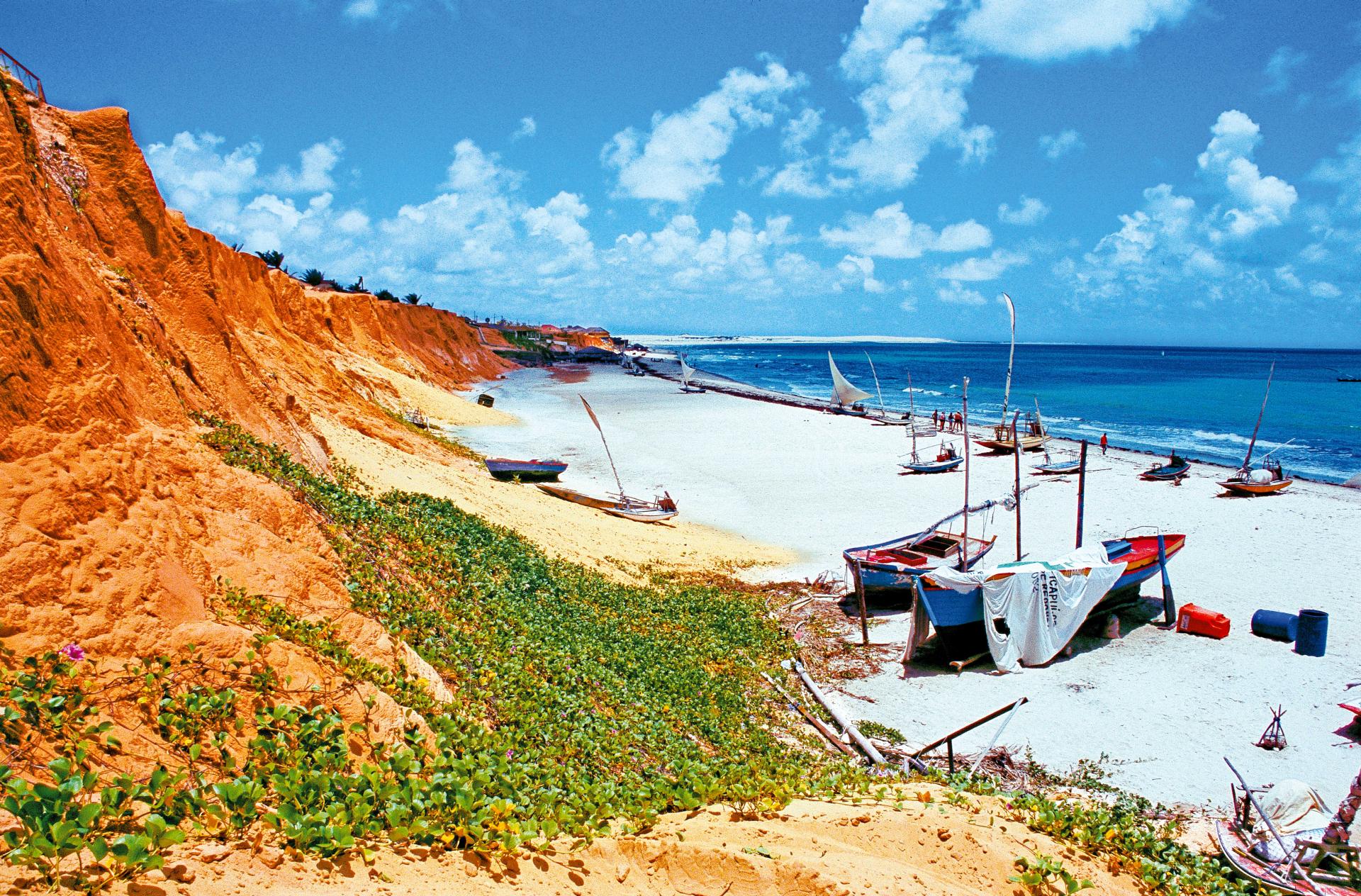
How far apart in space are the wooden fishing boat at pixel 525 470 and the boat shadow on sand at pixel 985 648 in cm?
1356

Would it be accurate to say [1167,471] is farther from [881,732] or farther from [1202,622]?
[881,732]

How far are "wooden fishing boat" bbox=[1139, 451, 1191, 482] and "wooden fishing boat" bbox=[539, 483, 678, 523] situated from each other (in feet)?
71.5

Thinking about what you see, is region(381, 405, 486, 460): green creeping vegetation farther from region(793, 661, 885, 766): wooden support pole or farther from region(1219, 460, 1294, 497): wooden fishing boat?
region(1219, 460, 1294, 497): wooden fishing boat

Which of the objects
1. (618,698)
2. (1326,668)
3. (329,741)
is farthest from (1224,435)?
(329,741)

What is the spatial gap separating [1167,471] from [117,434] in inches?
1442

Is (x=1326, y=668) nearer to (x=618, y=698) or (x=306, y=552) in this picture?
(x=618, y=698)

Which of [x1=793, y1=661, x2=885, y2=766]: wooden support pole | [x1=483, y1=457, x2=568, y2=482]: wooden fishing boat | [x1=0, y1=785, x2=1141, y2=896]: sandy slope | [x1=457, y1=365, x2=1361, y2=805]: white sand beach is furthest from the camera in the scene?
[x1=483, y1=457, x2=568, y2=482]: wooden fishing boat

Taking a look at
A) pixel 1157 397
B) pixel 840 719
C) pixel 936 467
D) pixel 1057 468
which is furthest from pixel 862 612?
pixel 1157 397

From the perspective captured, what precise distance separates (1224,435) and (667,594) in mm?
53048

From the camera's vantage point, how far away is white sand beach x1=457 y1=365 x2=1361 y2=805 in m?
11.2

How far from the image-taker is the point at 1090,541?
22.6 metres

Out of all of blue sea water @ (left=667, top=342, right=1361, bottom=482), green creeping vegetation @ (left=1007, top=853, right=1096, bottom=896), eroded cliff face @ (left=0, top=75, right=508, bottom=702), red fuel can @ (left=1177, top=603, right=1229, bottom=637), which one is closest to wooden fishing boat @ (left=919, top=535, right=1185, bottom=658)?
red fuel can @ (left=1177, top=603, right=1229, bottom=637)

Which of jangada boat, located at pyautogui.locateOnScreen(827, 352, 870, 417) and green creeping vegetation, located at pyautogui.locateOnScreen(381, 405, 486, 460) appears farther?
jangada boat, located at pyautogui.locateOnScreen(827, 352, 870, 417)

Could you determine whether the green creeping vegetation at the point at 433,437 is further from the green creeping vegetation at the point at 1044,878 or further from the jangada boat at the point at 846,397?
the jangada boat at the point at 846,397
